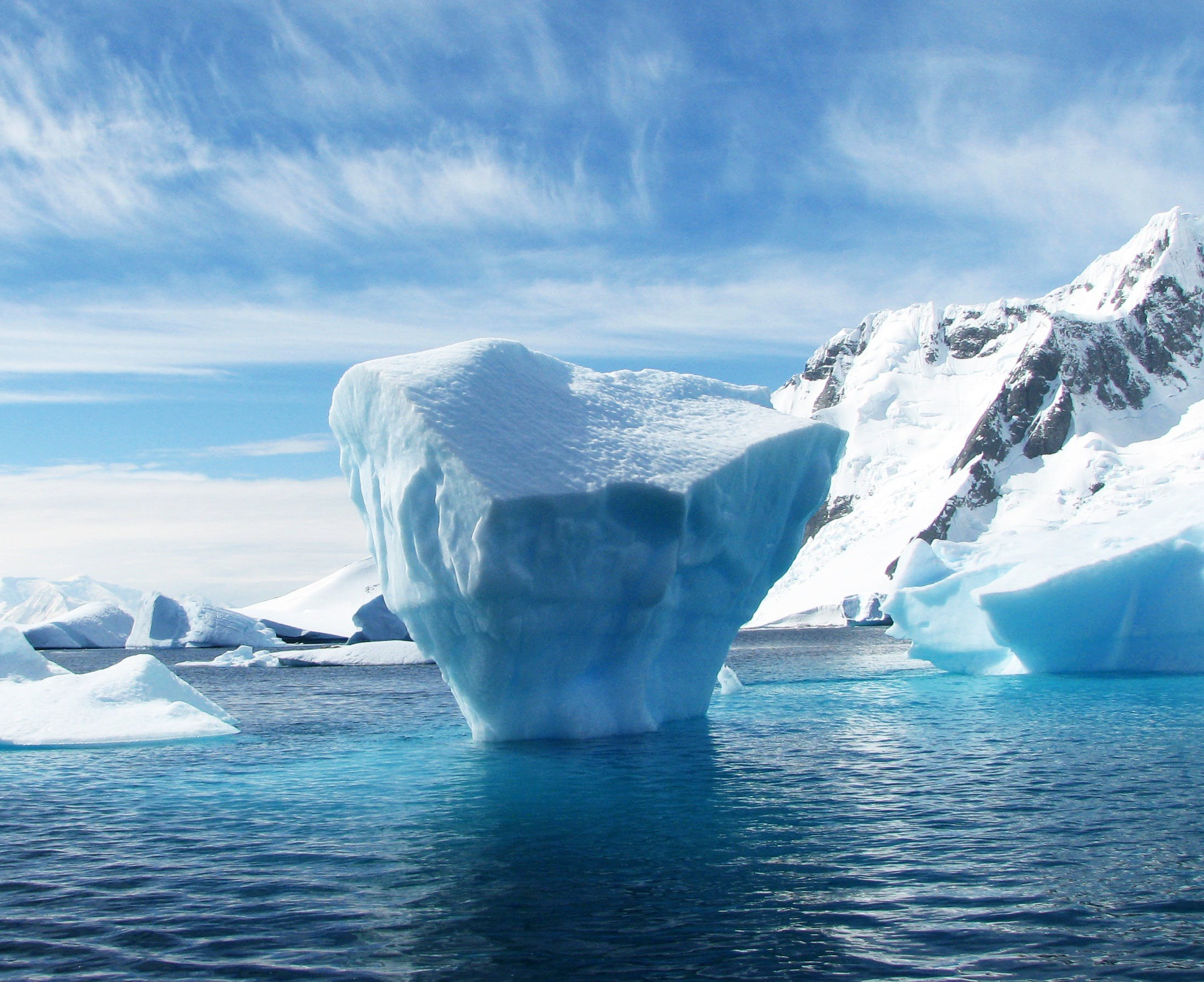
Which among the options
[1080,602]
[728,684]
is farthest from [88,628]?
[1080,602]

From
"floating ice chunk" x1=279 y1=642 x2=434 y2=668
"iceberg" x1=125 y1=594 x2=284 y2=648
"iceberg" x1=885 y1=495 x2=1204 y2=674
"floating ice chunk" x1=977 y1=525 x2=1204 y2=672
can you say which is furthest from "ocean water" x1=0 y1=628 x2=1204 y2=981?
"iceberg" x1=125 y1=594 x2=284 y2=648

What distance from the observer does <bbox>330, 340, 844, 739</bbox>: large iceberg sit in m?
14.7

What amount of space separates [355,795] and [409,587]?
14.0ft

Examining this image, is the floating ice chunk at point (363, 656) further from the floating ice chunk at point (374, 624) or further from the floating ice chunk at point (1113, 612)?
the floating ice chunk at point (1113, 612)

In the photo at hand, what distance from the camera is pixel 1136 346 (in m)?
147

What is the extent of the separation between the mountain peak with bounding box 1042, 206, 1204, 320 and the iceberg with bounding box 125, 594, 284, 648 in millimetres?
128000

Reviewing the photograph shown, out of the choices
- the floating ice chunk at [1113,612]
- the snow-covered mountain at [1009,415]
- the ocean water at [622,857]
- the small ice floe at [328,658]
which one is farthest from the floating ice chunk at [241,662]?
the snow-covered mountain at [1009,415]

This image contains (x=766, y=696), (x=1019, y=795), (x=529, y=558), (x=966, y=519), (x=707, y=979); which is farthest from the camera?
Answer: (x=966, y=519)

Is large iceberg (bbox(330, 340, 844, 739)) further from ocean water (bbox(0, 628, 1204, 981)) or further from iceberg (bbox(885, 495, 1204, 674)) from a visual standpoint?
iceberg (bbox(885, 495, 1204, 674))

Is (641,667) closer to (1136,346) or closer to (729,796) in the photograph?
(729,796)

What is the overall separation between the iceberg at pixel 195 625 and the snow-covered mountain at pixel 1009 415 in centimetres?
5891

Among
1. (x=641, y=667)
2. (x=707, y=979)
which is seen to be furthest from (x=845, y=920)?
(x=641, y=667)

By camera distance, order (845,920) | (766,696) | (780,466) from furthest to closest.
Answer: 1. (766,696)
2. (780,466)
3. (845,920)

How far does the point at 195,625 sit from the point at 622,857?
63.3 m
